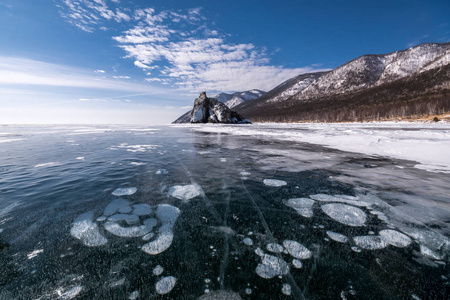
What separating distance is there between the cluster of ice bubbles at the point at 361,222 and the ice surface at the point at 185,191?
209 centimetres

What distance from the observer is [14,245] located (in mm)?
2555

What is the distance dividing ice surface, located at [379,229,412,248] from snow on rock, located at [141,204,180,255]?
3150mm

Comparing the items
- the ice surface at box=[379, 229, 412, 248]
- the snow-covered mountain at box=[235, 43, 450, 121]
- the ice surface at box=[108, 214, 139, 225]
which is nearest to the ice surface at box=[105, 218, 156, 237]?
the ice surface at box=[108, 214, 139, 225]

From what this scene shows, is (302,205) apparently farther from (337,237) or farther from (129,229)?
(129,229)

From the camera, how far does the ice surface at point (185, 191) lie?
4.25 meters

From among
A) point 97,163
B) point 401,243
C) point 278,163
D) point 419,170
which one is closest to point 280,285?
point 401,243

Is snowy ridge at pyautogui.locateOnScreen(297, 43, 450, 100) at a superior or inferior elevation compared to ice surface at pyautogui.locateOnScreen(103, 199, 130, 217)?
superior

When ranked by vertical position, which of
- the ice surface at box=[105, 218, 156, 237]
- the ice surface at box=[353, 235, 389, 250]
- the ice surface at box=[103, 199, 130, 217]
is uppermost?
the ice surface at box=[103, 199, 130, 217]

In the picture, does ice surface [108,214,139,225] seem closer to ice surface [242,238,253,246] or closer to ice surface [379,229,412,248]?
ice surface [242,238,253,246]

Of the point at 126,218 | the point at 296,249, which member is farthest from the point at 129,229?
the point at 296,249

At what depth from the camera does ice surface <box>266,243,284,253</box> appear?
246 centimetres

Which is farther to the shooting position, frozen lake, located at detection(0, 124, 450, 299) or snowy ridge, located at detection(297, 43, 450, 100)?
snowy ridge, located at detection(297, 43, 450, 100)

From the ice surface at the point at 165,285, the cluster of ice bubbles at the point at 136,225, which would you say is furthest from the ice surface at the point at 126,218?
the ice surface at the point at 165,285

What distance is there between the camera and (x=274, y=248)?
8.17 feet
